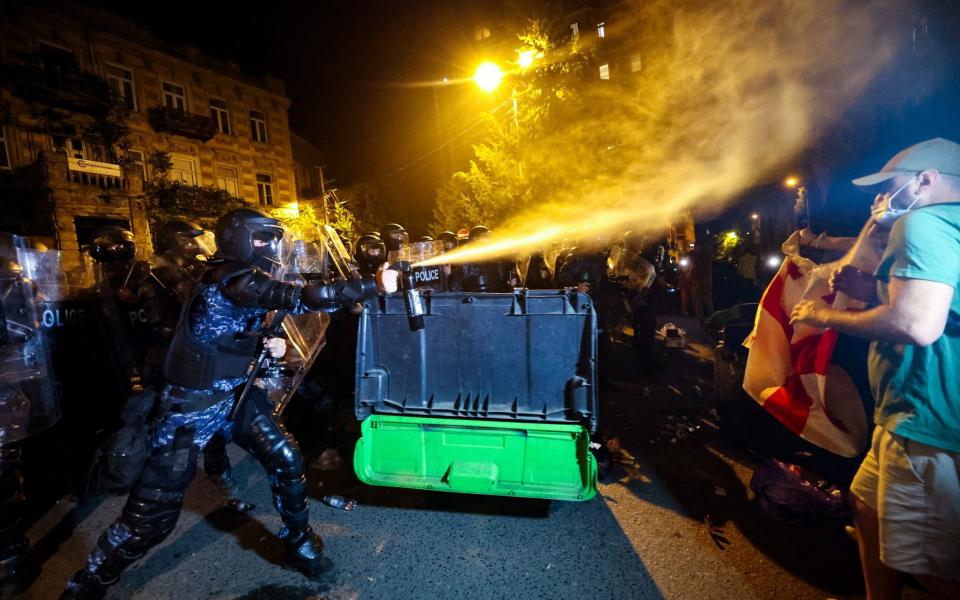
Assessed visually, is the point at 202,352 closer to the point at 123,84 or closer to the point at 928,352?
the point at 928,352

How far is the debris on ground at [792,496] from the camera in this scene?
2.89 meters

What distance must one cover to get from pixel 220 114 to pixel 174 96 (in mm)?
2303

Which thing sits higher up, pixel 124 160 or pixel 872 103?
pixel 124 160

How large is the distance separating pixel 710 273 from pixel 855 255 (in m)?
8.97

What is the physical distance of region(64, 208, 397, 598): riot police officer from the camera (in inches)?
90.8

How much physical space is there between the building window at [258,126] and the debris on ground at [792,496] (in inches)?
1167

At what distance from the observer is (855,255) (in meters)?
2.29

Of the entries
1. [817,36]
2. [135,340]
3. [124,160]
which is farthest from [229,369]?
[124,160]

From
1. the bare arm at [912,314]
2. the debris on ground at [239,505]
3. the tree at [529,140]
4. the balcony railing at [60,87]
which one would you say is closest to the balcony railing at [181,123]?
the balcony railing at [60,87]

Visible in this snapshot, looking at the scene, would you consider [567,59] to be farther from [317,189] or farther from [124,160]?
[317,189]

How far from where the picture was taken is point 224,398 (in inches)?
103

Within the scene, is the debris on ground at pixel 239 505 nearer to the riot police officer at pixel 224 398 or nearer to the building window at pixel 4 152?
the riot police officer at pixel 224 398

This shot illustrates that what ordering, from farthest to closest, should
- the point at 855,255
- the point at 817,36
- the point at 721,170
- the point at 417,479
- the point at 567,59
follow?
1. the point at 567,59
2. the point at 721,170
3. the point at 817,36
4. the point at 417,479
5. the point at 855,255

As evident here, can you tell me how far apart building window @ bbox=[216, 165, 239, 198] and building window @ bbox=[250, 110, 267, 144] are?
3.04 metres
